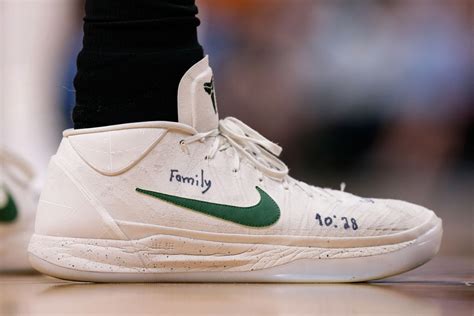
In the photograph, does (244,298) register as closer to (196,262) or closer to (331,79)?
(196,262)

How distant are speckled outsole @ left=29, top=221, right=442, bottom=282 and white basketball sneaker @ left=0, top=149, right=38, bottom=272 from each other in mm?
498

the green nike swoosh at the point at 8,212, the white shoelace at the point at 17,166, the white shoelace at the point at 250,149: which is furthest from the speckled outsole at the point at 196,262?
the white shoelace at the point at 17,166

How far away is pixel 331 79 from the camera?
→ 3.21m

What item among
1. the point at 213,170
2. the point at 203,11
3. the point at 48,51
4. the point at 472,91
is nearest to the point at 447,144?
the point at 472,91

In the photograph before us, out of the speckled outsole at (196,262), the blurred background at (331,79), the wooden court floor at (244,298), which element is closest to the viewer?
the wooden court floor at (244,298)

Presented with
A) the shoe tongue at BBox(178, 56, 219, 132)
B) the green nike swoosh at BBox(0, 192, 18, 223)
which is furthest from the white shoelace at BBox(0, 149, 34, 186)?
the shoe tongue at BBox(178, 56, 219, 132)

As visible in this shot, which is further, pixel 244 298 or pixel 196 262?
Result: pixel 196 262

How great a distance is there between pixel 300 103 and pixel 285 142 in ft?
0.50

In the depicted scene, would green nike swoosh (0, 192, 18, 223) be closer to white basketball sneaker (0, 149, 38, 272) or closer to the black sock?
white basketball sneaker (0, 149, 38, 272)

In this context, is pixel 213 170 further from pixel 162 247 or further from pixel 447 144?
pixel 447 144

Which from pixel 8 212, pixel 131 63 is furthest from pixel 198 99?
pixel 8 212

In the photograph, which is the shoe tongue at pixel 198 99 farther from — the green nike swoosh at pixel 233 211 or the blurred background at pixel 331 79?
the blurred background at pixel 331 79

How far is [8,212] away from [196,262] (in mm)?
782

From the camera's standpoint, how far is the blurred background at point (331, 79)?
2959 millimetres
